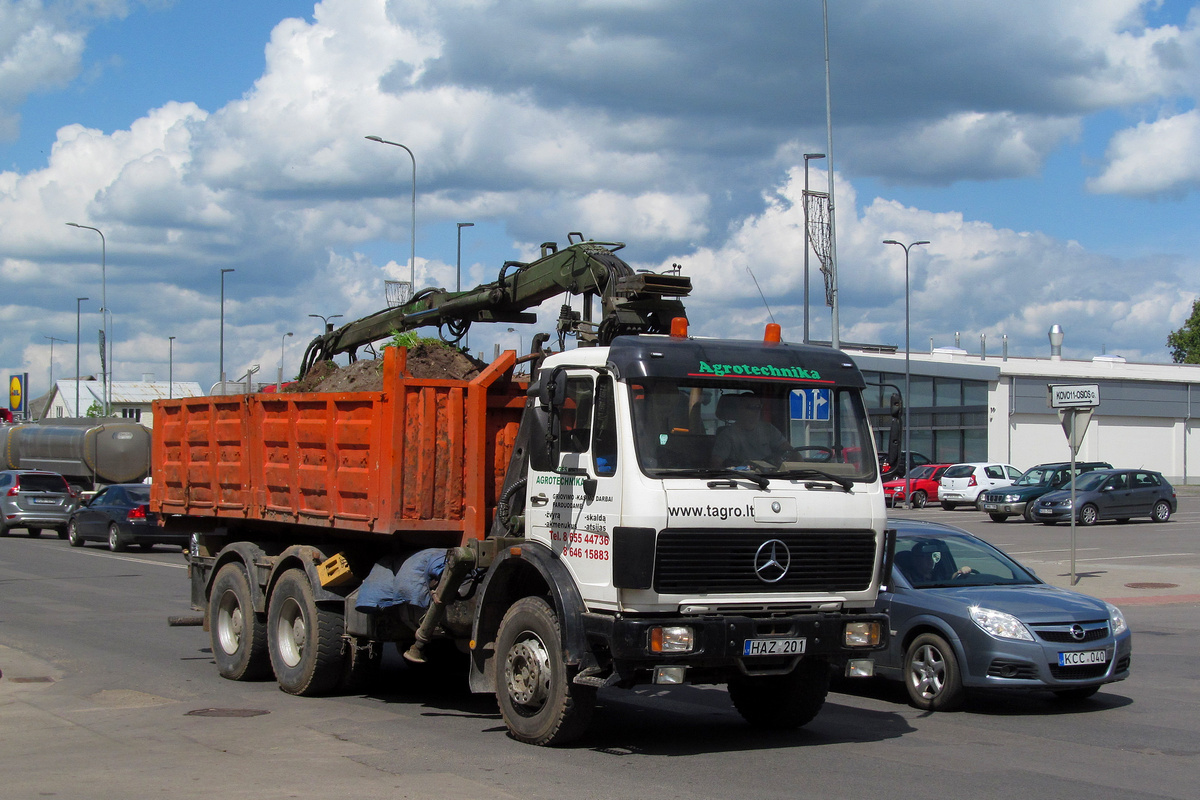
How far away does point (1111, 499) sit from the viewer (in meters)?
34.0

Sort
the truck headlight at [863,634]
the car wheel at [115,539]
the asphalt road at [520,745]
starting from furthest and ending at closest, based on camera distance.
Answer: the car wheel at [115,539] < the truck headlight at [863,634] < the asphalt road at [520,745]

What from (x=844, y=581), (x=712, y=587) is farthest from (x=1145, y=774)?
(x=712, y=587)

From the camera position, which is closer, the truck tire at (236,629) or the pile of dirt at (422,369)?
the truck tire at (236,629)

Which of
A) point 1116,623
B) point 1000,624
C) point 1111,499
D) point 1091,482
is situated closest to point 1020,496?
point 1091,482

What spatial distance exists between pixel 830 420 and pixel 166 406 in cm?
765

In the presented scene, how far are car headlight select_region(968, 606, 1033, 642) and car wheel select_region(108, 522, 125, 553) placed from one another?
2420 centimetres

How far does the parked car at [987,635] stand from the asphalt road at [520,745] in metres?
0.31

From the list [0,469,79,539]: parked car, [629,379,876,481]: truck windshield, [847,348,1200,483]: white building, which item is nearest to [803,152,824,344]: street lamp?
[629,379,876,481]: truck windshield

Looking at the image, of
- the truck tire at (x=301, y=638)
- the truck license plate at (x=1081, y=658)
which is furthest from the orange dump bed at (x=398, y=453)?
the truck license plate at (x=1081, y=658)

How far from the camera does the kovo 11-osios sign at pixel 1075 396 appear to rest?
60.7ft

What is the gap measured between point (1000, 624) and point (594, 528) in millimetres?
3660

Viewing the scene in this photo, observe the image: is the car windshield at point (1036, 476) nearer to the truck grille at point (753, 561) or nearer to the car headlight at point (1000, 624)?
the car headlight at point (1000, 624)

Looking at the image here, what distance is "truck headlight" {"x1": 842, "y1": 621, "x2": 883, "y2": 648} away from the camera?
7926mm

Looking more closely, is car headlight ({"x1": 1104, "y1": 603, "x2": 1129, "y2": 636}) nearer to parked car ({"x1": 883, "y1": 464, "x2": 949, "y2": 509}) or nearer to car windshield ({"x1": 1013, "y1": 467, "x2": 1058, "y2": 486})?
car windshield ({"x1": 1013, "y1": 467, "x2": 1058, "y2": 486})
